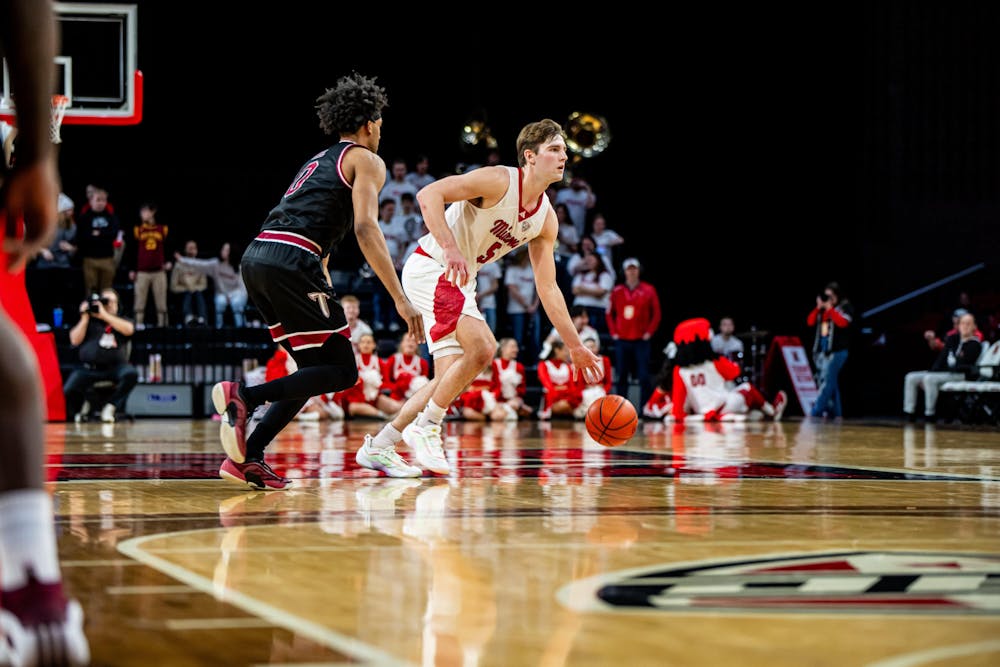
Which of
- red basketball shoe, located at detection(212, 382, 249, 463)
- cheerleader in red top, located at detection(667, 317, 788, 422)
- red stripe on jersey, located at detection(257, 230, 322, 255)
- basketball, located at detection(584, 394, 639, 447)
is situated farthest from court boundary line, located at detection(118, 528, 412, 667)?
cheerleader in red top, located at detection(667, 317, 788, 422)

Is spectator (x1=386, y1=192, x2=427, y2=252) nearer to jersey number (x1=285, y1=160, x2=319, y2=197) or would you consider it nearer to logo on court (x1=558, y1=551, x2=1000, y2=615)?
jersey number (x1=285, y1=160, x2=319, y2=197)

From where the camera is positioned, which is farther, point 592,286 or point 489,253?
point 592,286

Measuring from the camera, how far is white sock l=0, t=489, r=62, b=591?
6.51ft

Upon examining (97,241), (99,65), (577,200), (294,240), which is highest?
(99,65)

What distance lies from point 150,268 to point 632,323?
19.5ft

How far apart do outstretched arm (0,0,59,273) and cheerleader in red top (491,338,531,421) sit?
13111 mm

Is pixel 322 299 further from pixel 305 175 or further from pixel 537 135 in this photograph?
pixel 537 135

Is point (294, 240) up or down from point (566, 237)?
down

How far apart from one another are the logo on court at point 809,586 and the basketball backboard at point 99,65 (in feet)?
33.3

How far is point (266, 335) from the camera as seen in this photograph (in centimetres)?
1694

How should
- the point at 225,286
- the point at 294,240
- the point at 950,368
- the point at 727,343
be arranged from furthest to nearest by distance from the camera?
1. the point at 727,343
2. the point at 225,286
3. the point at 950,368
4. the point at 294,240

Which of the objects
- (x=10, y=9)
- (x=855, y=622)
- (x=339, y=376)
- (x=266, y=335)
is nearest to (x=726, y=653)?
(x=855, y=622)

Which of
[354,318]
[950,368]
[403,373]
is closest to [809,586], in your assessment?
[354,318]

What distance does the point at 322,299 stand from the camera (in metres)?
5.66
